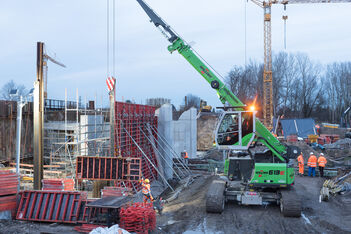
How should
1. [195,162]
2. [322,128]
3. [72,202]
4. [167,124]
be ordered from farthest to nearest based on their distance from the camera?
[322,128] → [195,162] → [167,124] → [72,202]

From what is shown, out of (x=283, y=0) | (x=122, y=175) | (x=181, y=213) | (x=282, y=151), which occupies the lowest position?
(x=181, y=213)

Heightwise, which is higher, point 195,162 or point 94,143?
point 94,143

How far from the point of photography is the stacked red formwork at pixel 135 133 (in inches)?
595

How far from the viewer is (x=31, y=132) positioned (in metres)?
23.7

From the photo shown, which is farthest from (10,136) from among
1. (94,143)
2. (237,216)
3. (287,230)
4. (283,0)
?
(283,0)

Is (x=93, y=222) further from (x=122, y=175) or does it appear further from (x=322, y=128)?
(x=322, y=128)

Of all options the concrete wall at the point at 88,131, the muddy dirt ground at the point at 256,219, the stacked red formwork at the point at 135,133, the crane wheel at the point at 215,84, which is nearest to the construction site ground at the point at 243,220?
the muddy dirt ground at the point at 256,219

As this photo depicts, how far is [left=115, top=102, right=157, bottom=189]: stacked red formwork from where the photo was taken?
1512cm

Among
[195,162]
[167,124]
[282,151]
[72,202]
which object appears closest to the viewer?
[72,202]

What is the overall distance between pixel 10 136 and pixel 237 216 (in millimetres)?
17289

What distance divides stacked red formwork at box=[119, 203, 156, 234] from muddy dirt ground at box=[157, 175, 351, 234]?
61cm

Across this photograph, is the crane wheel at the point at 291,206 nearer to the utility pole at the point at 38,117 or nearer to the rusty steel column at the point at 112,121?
the rusty steel column at the point at 112,121

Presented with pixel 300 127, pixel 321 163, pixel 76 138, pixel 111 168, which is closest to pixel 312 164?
pixel 321 163

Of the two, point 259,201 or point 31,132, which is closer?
point 259,201
